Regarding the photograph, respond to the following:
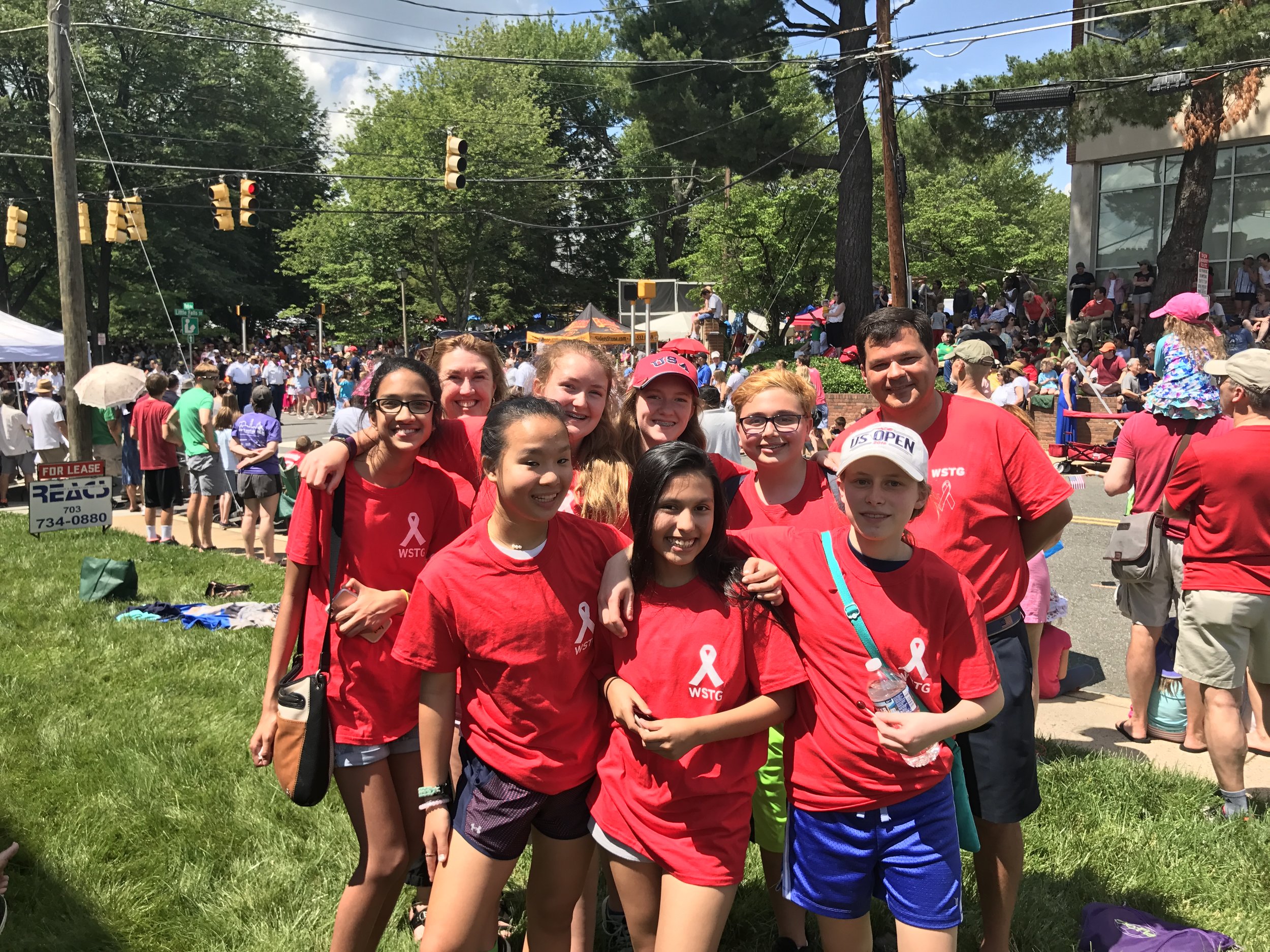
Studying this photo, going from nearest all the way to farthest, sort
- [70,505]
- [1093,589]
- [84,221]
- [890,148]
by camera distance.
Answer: [1093,589] < [70,505] < [890,148] < [84,221]

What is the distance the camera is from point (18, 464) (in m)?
16.0

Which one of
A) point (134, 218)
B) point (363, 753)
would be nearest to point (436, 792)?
point (363, 753)

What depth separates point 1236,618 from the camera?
433 centimetres

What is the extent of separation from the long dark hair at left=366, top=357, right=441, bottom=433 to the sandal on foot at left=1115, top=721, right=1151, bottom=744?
422 centimetres

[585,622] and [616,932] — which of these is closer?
[585,622]

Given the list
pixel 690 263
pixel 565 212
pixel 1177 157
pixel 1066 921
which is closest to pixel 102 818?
pixel 1066 921

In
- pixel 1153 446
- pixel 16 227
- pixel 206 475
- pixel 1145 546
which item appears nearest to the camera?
pixel 1145 546

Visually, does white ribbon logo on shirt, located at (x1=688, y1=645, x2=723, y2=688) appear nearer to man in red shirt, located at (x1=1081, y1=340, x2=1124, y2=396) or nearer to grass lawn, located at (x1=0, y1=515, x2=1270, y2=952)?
grass lawn, located at (x1=0, y1=515, x2=1270, y2=952)

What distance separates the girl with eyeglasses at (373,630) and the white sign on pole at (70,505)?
370 inches

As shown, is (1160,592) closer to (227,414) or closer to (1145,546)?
(1145,546)

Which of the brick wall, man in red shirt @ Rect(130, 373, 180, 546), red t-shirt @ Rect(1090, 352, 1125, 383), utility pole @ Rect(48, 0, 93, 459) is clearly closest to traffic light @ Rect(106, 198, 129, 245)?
utility pole @ Rect(48, 0, 93, 459)

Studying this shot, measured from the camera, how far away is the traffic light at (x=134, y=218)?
2259 centimetres

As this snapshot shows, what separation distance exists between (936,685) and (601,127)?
198 feet

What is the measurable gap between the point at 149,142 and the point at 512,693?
51292mm
